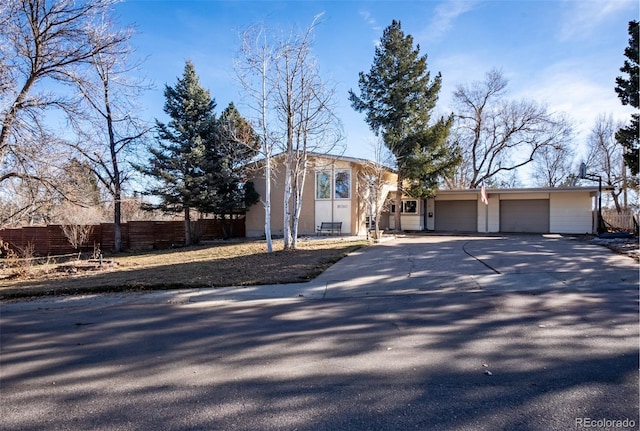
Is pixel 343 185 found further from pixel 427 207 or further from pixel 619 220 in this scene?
pixel 619 220

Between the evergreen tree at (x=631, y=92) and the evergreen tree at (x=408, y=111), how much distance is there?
31.3 ft

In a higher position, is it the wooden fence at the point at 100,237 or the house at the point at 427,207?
the house at the point at 427,207

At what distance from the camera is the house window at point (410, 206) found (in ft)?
87.1

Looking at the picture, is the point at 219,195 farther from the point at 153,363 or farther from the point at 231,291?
the point at 153,363

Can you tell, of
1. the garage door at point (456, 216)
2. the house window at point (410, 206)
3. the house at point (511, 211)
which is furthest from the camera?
the house window at point (410, 206)

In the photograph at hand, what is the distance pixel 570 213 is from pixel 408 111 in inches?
461

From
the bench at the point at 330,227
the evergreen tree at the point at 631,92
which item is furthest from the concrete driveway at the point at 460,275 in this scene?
the bench at the point at 330,227

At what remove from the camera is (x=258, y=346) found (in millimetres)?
4746

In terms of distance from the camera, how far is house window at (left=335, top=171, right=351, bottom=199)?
21.5 metres

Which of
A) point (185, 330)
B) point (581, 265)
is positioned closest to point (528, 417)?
point (185, 330)

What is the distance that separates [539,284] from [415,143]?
646 inches

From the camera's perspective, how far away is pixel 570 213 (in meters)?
23.5

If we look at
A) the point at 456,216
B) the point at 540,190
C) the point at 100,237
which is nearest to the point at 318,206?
the point at 456,216

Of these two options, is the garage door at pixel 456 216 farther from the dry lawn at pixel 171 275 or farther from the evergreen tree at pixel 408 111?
the dry lawn at pixel 171 275
